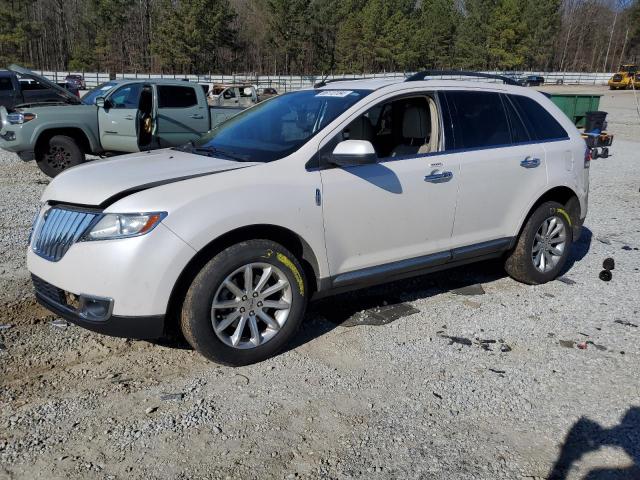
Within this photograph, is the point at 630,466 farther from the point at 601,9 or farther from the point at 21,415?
the point at 601,9

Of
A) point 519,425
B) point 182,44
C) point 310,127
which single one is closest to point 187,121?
point 310,127

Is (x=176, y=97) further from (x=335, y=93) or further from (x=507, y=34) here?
(x=507, y=34)

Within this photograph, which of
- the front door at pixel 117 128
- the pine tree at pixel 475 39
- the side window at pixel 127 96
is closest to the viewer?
the front door at pixel 117 128

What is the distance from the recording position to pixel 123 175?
3.66 metres

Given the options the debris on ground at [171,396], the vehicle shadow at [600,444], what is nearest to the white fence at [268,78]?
the debris on ground at [171,396]

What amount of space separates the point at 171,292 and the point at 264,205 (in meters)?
0.78

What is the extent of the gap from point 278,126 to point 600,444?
2.98m

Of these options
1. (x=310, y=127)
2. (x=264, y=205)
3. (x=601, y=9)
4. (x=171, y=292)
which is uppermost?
(x=601, y=9)

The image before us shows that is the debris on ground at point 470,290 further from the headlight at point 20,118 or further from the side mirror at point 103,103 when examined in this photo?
the headlight at point 20,118

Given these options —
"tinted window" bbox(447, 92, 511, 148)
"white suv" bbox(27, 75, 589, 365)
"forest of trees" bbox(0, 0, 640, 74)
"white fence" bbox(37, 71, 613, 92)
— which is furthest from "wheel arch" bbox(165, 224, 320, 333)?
"forest of trees" bbox(0, 0, 640, 74)

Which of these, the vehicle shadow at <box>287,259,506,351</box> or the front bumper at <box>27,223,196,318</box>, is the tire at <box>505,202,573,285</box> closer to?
the vehicle shadow at <box>287,259,506,351</box>

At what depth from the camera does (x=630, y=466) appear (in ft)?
9.30

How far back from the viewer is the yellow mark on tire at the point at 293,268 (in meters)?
3.66

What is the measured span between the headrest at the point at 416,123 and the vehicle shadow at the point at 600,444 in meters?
2.45
